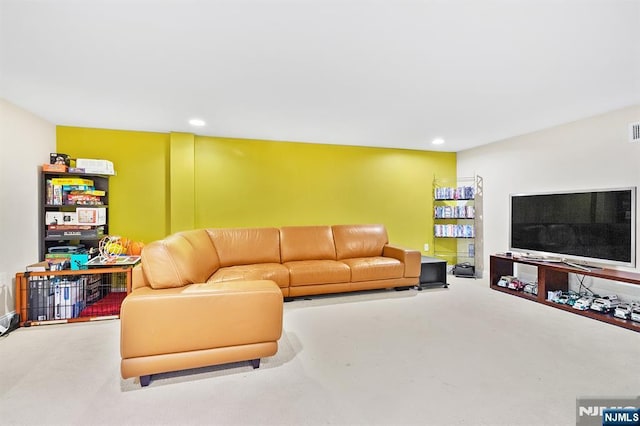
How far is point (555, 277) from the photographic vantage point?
3.70 m

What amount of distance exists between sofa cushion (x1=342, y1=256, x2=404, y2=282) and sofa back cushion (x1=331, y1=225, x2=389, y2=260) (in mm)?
373

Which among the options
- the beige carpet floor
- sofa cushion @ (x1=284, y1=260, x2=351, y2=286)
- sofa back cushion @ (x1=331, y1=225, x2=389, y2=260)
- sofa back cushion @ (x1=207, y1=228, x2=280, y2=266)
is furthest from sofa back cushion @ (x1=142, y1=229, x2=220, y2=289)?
sofa back cushion @ (x1=331, y1=225, x2=389, y2=260)

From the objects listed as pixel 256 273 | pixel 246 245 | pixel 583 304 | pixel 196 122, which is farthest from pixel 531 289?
pixel 196 122

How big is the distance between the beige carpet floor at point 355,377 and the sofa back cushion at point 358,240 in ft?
5.02

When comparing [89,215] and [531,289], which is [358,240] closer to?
[531,289]

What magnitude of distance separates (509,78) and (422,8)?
138 cm

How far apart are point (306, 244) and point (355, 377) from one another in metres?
2.44

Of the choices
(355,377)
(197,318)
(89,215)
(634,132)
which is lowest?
(355,377)

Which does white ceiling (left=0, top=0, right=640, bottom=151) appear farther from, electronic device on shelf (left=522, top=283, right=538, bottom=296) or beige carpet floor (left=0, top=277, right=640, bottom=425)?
beige carpet floor (left=0, top=277, right=640, bottom=425)

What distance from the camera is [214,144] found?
447 centimetres

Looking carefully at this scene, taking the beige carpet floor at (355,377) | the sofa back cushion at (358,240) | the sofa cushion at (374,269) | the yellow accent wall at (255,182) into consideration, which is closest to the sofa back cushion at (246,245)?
the yellow accent wall at (255,182)

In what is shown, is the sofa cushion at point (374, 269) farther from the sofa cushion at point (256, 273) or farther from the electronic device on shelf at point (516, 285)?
the electronic device on shelf at point (516, 285)

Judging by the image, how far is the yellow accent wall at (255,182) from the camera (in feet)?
13.5

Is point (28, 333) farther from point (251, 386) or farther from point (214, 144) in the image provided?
point (214, 144)
